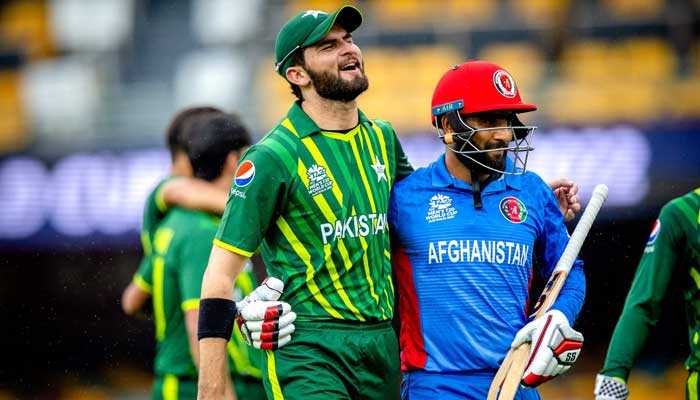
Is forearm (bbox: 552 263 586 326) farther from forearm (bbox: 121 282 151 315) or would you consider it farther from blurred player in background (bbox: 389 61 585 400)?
forearm (bbox: 121 282 151 315)

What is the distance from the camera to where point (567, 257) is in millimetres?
4551

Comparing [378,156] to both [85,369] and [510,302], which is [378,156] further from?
[85,369]

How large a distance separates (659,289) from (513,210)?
3.11ft

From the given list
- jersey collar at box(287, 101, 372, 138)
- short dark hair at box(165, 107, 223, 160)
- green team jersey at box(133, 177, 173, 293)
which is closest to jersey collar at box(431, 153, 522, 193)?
jersey collar at box(287, 101, 372, 138)

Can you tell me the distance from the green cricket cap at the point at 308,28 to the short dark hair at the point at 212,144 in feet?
4.49

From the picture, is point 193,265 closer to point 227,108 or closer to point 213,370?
point 213,370

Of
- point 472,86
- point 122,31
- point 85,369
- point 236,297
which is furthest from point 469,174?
point 122,31

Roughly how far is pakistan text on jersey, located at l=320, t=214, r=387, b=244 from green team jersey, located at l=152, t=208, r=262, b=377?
4.66 feet

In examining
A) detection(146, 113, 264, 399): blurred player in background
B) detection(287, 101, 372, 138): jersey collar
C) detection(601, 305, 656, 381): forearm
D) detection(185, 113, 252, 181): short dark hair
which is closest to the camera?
detection(287, 101, 372, 138): jersey collar

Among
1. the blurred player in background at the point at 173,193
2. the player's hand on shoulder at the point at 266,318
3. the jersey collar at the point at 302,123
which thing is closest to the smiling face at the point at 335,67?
the jersey collar at the point at 302,123

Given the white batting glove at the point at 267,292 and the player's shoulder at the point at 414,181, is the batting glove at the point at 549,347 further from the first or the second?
the white batting glove at the point at 267,292

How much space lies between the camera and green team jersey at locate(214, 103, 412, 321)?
4.42 metres

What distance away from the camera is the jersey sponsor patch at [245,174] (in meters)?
4.42

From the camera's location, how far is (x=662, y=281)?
5.10 metres
